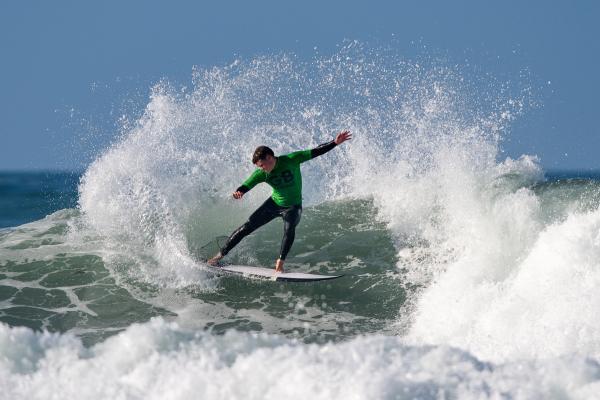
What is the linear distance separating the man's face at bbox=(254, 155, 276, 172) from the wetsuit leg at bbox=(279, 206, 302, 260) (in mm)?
633

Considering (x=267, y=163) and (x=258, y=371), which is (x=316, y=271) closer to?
(x=267, y=163)

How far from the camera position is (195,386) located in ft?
15.6

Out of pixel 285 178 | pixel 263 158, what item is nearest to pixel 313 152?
pixel 285 178

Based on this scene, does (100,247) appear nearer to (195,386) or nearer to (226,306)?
(226,306)

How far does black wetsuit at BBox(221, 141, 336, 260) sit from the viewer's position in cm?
909

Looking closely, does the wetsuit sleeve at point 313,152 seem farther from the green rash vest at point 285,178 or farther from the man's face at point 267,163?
the man's face at point 267,163

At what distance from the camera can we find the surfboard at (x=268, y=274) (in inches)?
349

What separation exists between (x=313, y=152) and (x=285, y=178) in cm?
54

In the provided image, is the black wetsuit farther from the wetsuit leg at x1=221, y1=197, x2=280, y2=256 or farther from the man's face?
the man's face

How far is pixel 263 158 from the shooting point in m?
8.87

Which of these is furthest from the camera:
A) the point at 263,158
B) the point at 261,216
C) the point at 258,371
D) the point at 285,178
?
the point at 261,216

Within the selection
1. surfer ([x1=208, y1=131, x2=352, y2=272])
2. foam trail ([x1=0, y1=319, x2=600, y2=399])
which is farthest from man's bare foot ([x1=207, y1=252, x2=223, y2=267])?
foam trail ([x1=0, y1=319, x2=600, y2=399])

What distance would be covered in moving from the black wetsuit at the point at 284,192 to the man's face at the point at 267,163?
112 millimetres

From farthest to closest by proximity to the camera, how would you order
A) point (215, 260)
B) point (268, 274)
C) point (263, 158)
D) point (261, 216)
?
point (215, 260) < point (261, 216) < point (268, 274) < point (263, 158)
